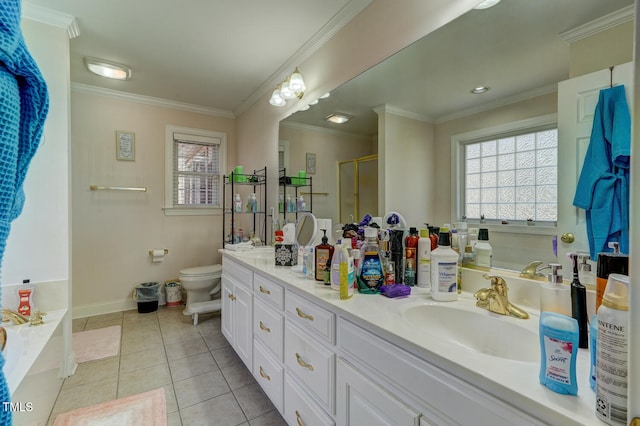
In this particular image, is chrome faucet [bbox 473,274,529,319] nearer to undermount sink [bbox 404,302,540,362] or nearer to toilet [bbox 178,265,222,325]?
undermount sink [bbox 404,302,540,362]

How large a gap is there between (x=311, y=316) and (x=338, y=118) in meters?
1.38

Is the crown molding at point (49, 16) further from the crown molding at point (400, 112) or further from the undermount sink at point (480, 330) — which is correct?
the undermount sink at point (480, 330)

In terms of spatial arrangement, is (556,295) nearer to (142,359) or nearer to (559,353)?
(559,353)

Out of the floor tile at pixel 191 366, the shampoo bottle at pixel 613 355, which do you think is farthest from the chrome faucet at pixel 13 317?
the shampoo bottle at pixel 613 355

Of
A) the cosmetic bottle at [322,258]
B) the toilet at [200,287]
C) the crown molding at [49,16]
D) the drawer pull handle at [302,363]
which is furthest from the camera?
the toilet at [200,287]

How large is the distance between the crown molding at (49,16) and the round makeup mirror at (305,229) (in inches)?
83.6

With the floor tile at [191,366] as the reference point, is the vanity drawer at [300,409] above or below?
above

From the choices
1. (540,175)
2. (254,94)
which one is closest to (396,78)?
(540,175)

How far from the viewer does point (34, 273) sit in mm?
1931

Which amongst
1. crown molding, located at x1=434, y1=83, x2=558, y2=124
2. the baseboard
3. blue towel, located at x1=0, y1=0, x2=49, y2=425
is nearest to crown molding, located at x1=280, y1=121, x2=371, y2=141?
crown molding, located at x1=434, y1=83, x2=558, y2=124

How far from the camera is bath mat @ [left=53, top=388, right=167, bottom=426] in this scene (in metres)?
1.57

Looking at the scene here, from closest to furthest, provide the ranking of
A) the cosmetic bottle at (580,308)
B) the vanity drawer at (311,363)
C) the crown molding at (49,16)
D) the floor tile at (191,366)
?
→ the cosmetic bottle at (580,308) < the vanity drawer at (311,363) < the crown molding at (49,16) < the floor tile at (191,366)

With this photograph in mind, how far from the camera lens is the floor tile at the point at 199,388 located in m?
1.79

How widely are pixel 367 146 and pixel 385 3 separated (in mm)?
796
